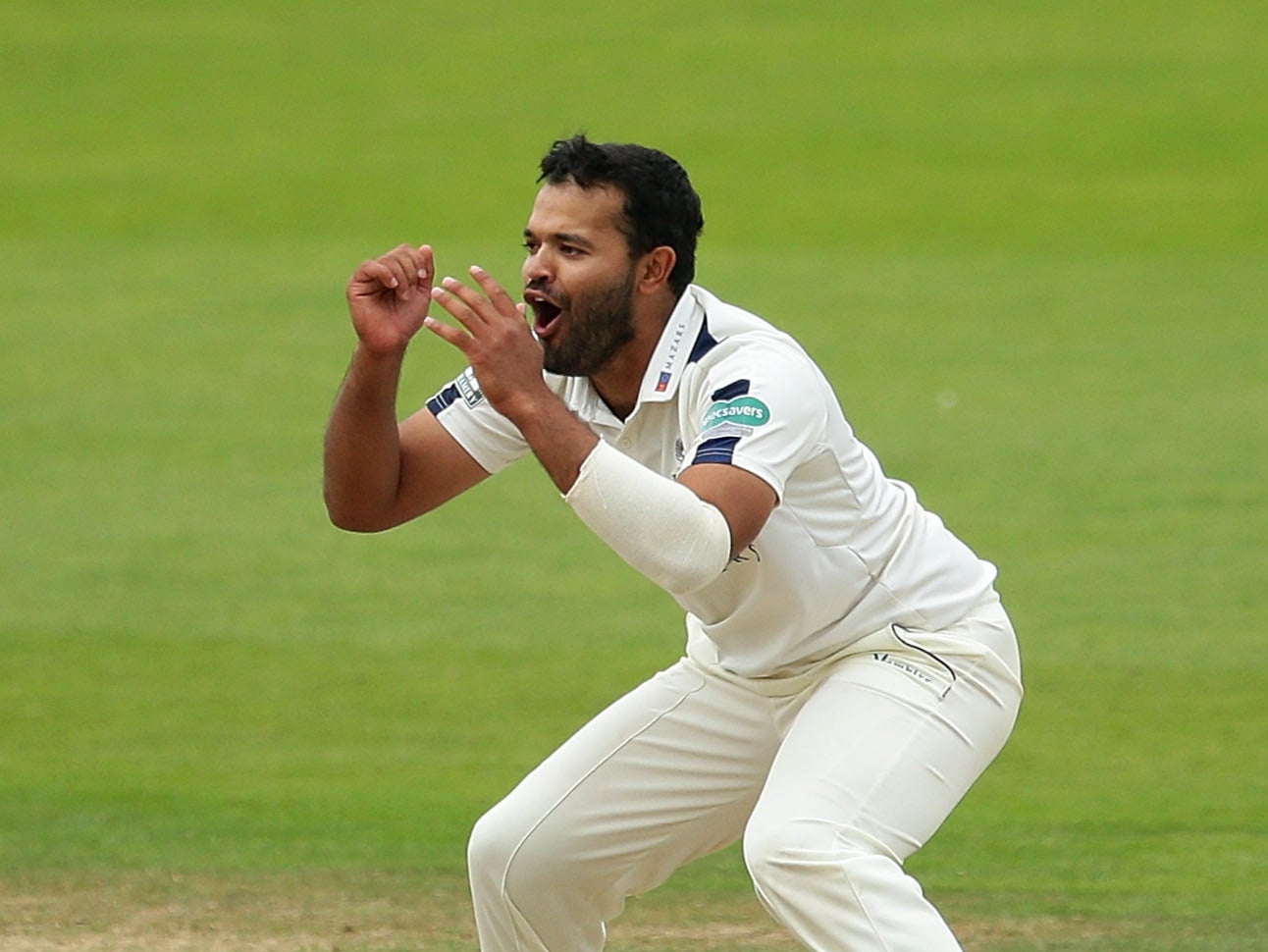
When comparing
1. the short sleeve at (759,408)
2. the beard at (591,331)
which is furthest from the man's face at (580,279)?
the short sleeve at (759,408)

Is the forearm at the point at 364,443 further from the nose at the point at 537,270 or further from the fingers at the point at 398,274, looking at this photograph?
the nose at the point at 537,270

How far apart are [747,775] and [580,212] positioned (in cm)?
134

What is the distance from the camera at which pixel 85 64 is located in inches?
1133

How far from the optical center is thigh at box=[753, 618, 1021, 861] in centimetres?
471

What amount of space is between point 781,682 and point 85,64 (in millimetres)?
25298

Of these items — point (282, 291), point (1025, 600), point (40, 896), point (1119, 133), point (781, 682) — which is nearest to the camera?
point (781, 682)

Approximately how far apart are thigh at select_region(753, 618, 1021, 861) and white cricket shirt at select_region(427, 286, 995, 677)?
10 cm

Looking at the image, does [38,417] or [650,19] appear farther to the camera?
[650,19]

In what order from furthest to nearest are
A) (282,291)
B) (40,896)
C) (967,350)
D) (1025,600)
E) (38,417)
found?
1. (282,291)
2. (967,350)
3. (38,417)
4. (1025,600)
5. (40,896)

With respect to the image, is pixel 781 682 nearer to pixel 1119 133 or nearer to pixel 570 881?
pixel 570 881

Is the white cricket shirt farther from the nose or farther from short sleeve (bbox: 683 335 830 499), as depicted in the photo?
the nose

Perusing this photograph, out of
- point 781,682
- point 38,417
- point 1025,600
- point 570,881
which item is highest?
point 781,682

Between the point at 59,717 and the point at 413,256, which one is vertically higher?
the point at 413,256

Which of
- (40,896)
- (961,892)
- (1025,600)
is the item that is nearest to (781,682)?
(961,892)
